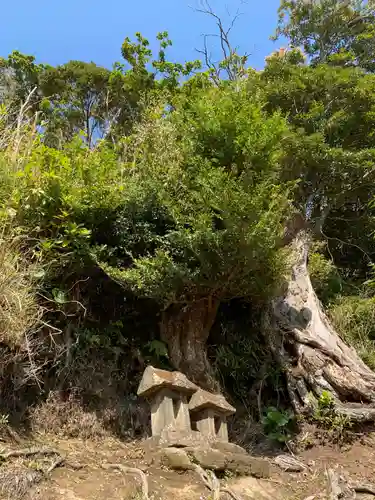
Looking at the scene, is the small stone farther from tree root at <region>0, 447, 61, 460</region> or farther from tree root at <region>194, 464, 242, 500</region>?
tree root at <region>0, 447, 61, 460</region>

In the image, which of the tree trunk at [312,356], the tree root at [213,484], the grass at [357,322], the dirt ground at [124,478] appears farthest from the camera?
the grass at [357,322]

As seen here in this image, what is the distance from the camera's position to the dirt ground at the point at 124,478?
3.52 meters

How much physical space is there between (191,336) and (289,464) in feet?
5.04

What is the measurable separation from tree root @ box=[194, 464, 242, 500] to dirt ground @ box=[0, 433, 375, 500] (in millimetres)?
39

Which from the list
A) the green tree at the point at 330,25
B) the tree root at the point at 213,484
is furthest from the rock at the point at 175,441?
the green tree at the point at 330,25

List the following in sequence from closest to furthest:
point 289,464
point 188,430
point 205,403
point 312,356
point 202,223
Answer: point 188,430 < point 205,403 < point 202,223 < point 289,464 < point 312,356

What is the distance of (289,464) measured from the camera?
4.99 meters

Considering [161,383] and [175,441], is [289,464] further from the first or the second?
[161,383]

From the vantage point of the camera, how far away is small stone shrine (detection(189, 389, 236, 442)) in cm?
466

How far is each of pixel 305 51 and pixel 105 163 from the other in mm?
7803

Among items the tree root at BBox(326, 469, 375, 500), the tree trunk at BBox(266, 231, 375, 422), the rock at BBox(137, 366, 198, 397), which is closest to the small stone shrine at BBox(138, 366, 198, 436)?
the rock at BBox(137, 366, 198, 397)

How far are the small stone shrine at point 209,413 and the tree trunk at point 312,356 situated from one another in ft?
4.28

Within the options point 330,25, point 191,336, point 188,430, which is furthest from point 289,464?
point 330,25

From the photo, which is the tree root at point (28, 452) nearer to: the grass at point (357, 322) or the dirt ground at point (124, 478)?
the dirt ground at point (124, 478)
